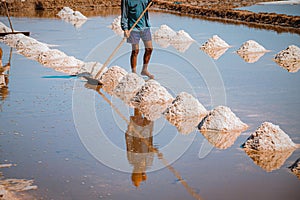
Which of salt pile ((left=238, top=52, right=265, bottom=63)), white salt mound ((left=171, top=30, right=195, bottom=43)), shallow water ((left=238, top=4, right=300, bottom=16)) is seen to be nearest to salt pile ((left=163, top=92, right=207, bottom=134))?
salt pile ((left=238, top=52, right=265, bottom=63))

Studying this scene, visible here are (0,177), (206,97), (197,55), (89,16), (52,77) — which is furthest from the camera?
(89,16)

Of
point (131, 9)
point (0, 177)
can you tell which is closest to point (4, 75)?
point (131, 9)

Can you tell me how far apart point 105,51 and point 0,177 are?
4.91 meters

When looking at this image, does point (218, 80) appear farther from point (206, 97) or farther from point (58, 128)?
point (58, 128)

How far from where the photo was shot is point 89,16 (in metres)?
14.8

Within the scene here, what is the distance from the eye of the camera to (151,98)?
527cm

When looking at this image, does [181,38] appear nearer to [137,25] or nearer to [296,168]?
[137,25]

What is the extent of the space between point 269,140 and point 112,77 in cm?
281

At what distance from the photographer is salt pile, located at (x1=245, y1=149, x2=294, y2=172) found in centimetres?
353

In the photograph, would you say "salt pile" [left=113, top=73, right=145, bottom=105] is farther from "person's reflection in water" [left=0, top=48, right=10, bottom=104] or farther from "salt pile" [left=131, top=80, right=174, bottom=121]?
"person's reflection in water" [left=0, top=48, right=10, bottom=104]

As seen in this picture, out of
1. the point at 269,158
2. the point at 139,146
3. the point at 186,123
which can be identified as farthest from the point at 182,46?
the point at 269,158

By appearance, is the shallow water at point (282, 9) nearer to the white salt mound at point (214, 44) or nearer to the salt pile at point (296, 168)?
the white salt mound at point (214, 44)

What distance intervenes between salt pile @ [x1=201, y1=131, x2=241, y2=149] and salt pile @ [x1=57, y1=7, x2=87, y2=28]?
852 cm

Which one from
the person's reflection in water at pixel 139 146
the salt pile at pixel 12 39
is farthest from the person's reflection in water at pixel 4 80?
the salt pile at pixel 12 39
